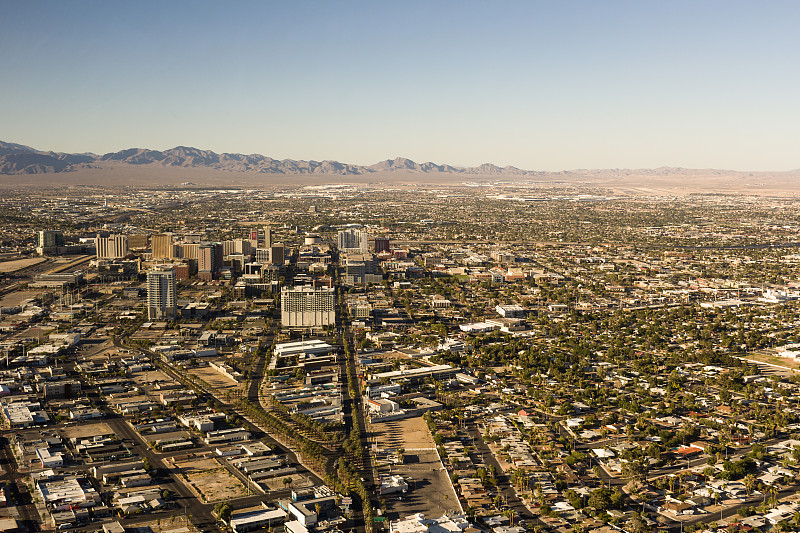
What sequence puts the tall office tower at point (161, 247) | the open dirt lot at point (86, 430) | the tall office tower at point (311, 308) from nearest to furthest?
1. the open dirt lot at point (86, 430)
2. the tall office tower at point (311, 308)
3. the tall office tower at point (161, 247)

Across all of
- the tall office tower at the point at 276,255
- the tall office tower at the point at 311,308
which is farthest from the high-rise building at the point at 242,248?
the tall office tower at the point at 311,308

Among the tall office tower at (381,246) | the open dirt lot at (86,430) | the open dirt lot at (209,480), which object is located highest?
the tall office tower at (381,246)

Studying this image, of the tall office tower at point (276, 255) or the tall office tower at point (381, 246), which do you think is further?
the tall office tower at point (381, 246)

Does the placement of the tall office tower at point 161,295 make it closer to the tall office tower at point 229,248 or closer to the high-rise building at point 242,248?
the high-rise building at point 242,248

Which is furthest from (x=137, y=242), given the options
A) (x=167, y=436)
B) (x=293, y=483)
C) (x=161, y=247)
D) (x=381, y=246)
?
(x=293, y=483)

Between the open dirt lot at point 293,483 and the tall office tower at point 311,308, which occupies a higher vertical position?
the tall office tower at point 311,308

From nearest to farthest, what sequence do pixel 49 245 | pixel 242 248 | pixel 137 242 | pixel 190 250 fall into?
pixel 190 250 → pixel 242 248 → pixel 137 242 → pixel 49 245

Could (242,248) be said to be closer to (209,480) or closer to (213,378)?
(213,378)
